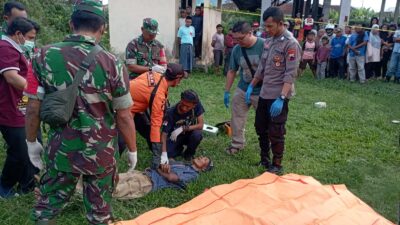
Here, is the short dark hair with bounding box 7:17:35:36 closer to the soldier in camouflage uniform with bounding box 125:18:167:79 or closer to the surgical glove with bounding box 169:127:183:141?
the soldier in camouflage uniform with bounding box 125:18:167:79

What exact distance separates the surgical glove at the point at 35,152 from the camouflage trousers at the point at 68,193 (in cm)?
18

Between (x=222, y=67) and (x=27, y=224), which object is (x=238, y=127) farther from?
(x=222, y=67)

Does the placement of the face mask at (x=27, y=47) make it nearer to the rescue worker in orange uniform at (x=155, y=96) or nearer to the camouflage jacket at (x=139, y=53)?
the rescue worker in orange uniform at (x=155, y=96)

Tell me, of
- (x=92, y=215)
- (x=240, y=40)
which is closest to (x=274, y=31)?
(x=240, y=40)

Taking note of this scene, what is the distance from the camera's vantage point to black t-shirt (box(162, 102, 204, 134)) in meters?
4.35

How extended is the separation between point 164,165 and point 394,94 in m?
7.46

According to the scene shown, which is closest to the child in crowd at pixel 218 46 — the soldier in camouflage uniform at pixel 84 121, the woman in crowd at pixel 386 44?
the woman in crowd at pixel 386 44

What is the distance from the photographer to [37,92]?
2.19 m

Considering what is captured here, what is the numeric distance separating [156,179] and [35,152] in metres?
1.49

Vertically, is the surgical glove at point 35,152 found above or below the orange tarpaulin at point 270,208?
above

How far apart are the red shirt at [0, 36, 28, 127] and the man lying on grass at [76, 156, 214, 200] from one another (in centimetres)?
81

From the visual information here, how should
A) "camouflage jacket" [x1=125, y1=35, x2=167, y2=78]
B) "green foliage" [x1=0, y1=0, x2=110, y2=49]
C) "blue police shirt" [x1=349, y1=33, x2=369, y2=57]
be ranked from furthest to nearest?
"blue police shirt" [x1=349, y1=33, x2=369, y2=57]
"green foliage" [x1=0, y1=0, x2=110, y2=49]
"camouflage jacket" [x1=125, y1=35, x2=167, y2=78]

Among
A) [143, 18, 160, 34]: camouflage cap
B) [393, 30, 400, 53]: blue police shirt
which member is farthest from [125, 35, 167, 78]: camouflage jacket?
[393, 30, 400, 53]: blue police shirt

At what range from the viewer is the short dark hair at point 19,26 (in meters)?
3.06
